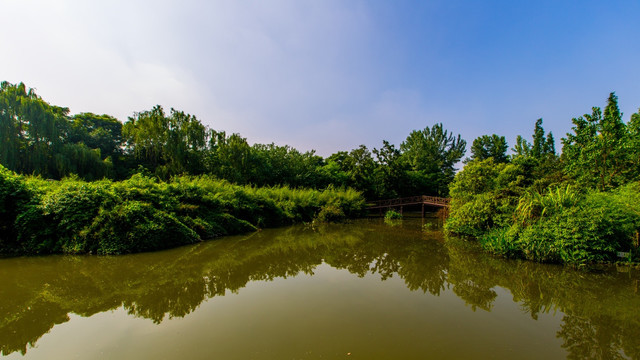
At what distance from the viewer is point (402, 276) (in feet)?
24.4

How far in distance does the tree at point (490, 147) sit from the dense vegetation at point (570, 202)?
80.5 feet

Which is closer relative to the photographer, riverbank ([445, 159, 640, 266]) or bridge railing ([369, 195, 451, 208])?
riverbank ([445, 159, 640, 266])

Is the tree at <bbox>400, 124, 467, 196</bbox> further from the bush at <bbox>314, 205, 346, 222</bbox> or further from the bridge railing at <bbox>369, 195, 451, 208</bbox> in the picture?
the bush at <bbox>314, 205, 346, 222</bbox>

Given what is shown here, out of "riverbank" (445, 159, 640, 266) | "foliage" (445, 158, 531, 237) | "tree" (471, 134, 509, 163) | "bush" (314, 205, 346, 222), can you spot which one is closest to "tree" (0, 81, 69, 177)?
"bush" (314, 205, 346, 222)

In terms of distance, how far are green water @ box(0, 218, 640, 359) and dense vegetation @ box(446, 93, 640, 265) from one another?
726mm

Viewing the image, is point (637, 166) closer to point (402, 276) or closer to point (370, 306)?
point (402, 276)

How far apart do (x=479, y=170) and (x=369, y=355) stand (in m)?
12.2

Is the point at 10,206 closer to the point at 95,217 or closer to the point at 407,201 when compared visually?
the point at 95,217

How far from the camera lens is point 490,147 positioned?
4081 centimetres

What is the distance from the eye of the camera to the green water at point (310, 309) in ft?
12.4

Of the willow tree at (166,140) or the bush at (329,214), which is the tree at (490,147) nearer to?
the bush at (329,214)

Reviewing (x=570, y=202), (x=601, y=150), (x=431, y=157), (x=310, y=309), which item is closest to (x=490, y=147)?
(x=431, y=157)

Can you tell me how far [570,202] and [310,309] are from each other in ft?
29.3

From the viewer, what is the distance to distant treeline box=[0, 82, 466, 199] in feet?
50.4
